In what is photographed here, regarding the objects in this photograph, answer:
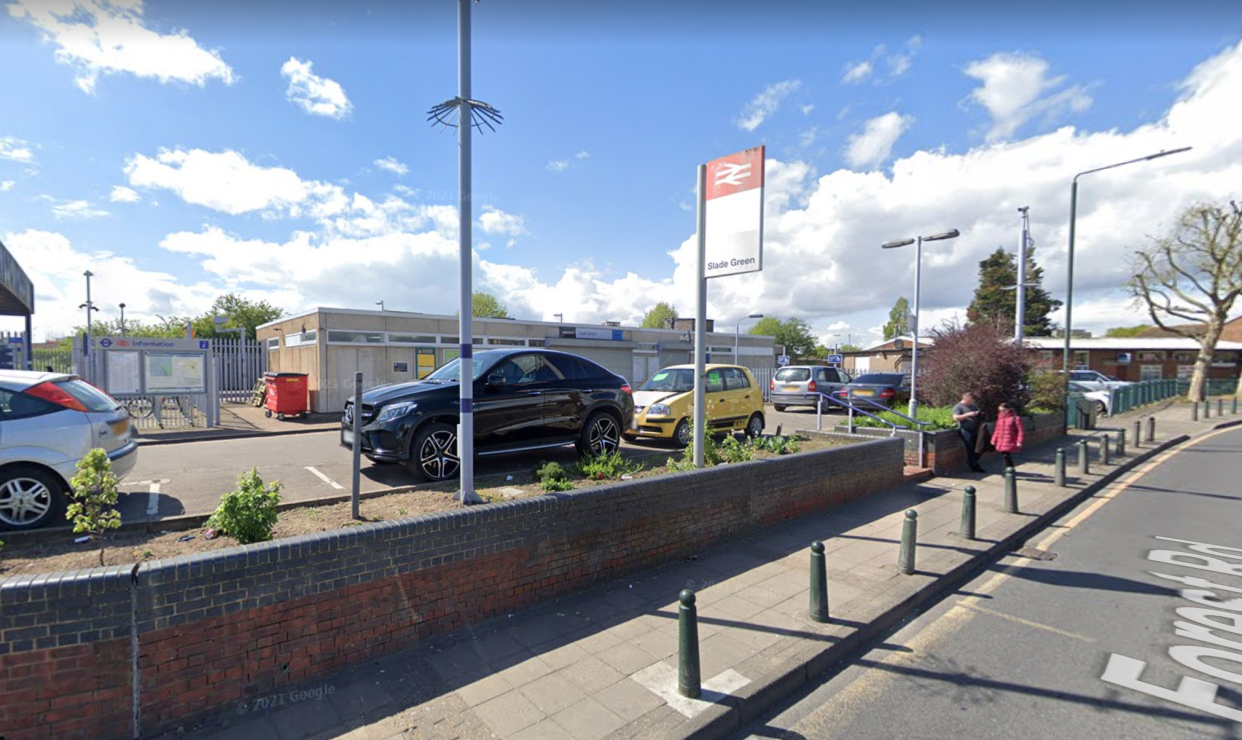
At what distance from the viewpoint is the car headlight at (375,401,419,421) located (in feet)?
20.0

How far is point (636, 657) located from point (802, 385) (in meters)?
17.5

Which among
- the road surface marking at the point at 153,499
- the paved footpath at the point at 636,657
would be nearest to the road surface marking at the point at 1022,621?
the paved footpath at the point at 636,657

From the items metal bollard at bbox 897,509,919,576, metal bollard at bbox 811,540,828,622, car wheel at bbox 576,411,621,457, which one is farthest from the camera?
car wheel at bbox 576,411,621,457

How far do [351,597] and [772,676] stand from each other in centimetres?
272

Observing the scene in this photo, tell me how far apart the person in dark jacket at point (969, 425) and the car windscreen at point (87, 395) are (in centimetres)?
1251

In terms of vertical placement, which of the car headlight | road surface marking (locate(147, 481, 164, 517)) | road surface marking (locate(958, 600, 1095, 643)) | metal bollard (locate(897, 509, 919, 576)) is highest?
the car headlight

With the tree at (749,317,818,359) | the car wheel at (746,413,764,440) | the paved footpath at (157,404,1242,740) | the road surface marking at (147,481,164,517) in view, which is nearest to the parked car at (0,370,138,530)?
the road surface marking at (147,481,164,517)

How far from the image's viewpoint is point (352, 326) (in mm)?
17312

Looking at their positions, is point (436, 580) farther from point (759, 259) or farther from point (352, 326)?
point (352, 326)

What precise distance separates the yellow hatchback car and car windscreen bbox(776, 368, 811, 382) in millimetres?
9436

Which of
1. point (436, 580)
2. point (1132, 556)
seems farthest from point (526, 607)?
point (1132, 556)

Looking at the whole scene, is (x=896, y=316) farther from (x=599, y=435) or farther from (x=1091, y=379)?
(x=599, y=435)

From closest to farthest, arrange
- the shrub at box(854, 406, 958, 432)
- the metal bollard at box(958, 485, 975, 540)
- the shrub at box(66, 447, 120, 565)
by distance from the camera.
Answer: the shrub at box(66, 447, 120, 565) < the metal bollard at box(958, 485, 975, 540) < the shrub at box(854, 406, 958, 432)

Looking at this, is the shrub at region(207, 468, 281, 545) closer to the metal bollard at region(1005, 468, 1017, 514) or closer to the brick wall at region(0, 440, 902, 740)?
the brick wall at region(0, 440, 902, 740)
